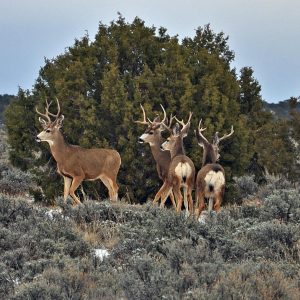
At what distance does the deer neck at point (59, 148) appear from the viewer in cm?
1565

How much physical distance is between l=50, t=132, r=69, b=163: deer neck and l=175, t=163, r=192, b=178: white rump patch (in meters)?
3.28

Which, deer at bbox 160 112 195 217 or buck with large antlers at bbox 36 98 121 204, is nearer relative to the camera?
deer at bbox 160 112 195 217

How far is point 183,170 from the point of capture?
44.5 ft

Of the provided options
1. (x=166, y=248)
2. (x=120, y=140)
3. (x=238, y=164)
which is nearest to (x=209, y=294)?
(x=166, y=248)

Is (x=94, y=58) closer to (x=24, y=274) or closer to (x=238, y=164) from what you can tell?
(x=238, y=164)

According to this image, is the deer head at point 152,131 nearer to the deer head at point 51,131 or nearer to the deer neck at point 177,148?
the deer neck at point 177,148

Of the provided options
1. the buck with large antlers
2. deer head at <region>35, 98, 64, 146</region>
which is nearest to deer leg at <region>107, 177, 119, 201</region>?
the buck with large antlers

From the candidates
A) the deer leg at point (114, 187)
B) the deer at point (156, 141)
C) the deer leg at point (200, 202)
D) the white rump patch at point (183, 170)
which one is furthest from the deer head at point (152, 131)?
the deer leg at point (200, 202)

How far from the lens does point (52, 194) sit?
56.6 ft

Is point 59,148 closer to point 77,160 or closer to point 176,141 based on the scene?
point 77,160

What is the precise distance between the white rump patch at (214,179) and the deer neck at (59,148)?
4.24 metres

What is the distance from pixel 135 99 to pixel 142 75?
70 centimetres

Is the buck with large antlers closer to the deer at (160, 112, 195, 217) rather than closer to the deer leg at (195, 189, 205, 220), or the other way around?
the deer at (160, 112, 195, 217)

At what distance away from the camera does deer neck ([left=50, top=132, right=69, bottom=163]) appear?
1565 centimetres
